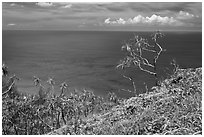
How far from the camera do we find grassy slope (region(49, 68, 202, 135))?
4.44m

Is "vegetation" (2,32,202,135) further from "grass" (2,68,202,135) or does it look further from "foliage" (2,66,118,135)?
"foliage" (2,66,118,135)

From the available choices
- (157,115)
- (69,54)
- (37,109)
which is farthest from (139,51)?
(157,115)

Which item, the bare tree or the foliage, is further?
the foliage

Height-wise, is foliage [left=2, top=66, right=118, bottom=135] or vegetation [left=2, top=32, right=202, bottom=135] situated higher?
vegetation [left=2, top=32, right=202, bottom=135]

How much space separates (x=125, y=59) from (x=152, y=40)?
83 centimetres

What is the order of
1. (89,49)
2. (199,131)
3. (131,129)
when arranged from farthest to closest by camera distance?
(89,49), (131,129), (199,131)

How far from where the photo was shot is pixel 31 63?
8250 mm

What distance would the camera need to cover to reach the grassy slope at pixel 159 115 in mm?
4441

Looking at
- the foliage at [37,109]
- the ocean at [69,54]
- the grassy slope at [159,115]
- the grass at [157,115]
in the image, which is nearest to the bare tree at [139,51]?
the ocean at [69,54]

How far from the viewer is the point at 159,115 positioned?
4801mm

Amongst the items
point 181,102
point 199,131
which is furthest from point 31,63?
point 199,131

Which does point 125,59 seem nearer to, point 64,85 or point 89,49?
point 89,49

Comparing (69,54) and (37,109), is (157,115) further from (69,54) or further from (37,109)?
(37,109)

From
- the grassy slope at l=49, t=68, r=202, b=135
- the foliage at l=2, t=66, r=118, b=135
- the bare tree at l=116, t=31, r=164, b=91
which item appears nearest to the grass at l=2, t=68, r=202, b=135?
the grassy slope at l=49, t=68, r=202, b=135
